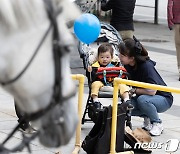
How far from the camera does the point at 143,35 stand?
737 inches

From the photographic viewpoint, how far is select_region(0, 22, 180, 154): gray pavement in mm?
7580

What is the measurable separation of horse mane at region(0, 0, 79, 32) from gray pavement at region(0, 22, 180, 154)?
3.59m

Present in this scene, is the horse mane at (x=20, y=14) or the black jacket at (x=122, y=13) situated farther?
the black jacket at (x=122, y=13)

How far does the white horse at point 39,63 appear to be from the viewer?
2982 mm

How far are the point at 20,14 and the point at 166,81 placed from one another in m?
8.88

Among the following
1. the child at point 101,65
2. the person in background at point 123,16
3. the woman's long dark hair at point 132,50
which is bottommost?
the person in background at point 123,16

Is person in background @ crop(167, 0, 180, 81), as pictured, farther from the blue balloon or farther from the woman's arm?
the blue balloon

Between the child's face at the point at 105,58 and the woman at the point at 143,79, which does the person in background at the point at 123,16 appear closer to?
the child's face at the point at 105,58

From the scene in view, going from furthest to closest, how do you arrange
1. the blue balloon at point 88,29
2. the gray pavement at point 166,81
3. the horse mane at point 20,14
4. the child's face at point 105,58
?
the child's face at point 105,58 < the gray pavement at point 166,81 < the blue balloon at point 88,29 < the horse mane at point 20,14

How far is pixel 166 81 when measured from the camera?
11.7m

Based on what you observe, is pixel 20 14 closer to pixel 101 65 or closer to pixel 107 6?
pixel 101 65

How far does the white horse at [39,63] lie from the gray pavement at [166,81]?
3.42m

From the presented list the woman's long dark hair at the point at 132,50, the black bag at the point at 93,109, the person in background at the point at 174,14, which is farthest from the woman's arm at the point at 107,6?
the black bag at the point at 93,109

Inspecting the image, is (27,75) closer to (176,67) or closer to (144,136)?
(144,136)
